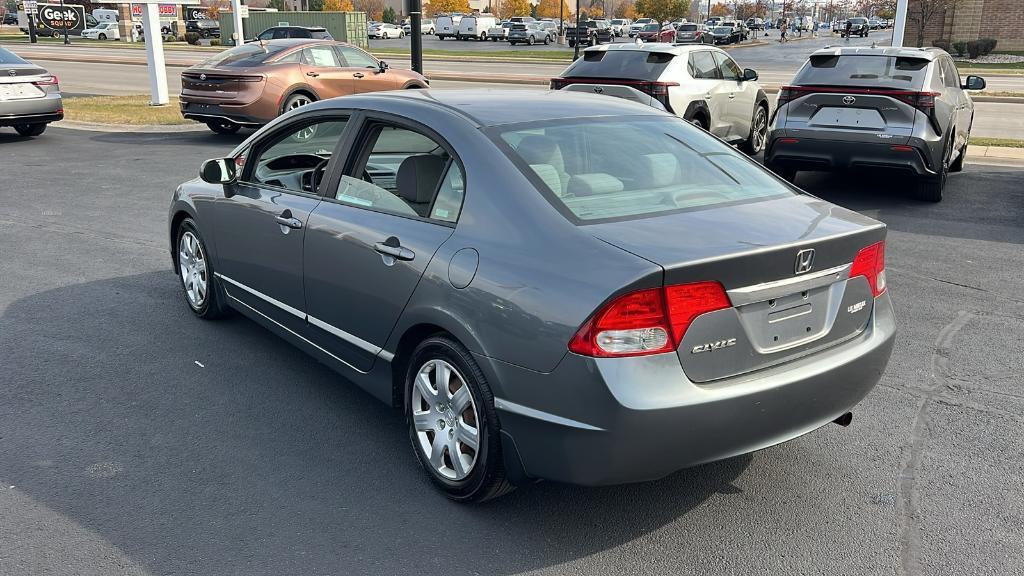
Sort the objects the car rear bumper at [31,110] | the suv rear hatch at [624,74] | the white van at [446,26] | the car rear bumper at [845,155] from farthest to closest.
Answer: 1. the white van at [446,26]
2. the car rear bumper at [31,110]
3. the suv rear hatch at [624,74]
4. the car rear bumper at [845,155]

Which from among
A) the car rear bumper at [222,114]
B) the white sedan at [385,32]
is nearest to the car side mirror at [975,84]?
the car rear bumper at [222,114]

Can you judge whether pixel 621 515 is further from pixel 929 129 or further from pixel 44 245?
pixel 929 129

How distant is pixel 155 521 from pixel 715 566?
2.12m

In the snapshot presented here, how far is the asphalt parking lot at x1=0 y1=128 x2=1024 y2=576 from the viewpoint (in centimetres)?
328

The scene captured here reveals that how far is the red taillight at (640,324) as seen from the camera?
117 inches

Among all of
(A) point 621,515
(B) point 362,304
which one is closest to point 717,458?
(A) point 621,515

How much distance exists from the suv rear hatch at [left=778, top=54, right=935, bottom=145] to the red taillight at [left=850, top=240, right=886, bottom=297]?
20.4 feet

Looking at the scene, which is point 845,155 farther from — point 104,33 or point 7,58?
point 104,33

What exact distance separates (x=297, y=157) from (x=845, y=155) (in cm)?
642

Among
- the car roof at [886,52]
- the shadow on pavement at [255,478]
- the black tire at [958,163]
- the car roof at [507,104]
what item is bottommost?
the shadow on pavement at [255,478]

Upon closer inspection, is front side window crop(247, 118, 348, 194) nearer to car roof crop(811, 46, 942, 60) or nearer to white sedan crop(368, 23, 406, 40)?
car roof crop(811, 46, 942, 60)

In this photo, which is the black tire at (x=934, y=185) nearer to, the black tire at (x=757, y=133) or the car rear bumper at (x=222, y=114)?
the black tire at (x=757, y=133)

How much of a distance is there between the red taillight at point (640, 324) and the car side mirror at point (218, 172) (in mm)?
2956

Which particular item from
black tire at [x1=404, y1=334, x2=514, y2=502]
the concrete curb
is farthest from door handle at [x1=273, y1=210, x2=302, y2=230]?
the concrete curb
